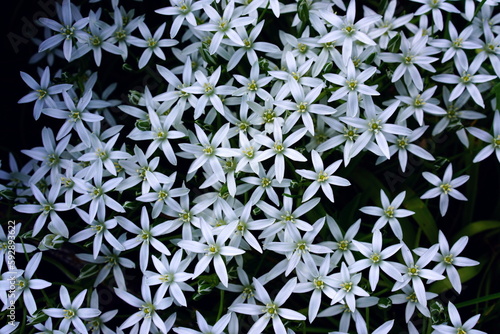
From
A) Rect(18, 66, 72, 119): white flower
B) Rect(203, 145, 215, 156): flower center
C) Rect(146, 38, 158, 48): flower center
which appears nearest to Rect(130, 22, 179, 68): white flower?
Rect(146, 38, 158, 48): flower center

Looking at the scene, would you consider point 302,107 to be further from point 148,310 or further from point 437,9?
point 148,310

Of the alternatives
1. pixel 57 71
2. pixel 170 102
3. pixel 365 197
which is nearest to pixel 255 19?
pixel 170 102

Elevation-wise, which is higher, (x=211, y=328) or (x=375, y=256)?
(x=375, y=256)

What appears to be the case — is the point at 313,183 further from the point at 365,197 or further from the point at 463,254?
the point at 463,254

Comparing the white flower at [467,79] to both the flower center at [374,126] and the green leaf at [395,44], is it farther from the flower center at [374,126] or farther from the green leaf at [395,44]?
the flower center at [374,126]

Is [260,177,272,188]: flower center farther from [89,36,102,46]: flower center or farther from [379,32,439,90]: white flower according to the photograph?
[89,36,102,46]: flower center

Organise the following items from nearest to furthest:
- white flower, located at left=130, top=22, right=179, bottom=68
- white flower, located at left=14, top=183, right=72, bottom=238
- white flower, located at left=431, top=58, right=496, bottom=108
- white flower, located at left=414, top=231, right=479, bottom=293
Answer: white flower, located at left=414, top=231, right=479, bottom=293
white flower, located at left=14, top=183, right=72, bottom=238
white flower, located at left=431, top=58, right=496, bottom=108
white flower, located at left=130, top=22, right=179, bottom=68

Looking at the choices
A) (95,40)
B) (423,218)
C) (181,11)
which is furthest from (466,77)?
(95,40)
